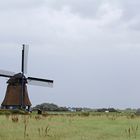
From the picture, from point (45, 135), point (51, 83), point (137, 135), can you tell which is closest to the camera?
point (45, 135)

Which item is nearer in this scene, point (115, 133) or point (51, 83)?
point (115, 133)

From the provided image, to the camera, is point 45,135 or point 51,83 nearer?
point 45,135

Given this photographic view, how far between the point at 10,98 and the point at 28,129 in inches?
1889

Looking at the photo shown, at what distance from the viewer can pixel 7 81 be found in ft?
210

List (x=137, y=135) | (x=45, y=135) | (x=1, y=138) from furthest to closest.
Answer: (x=137, y=135)
(x=45, y=135)
(x=1, y=138)

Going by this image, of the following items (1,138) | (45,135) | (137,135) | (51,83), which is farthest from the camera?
(51,83)

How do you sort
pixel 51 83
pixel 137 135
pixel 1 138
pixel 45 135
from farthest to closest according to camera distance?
pixel 51 83, pixel 137 135, pixel 45 135, pixel 1 138

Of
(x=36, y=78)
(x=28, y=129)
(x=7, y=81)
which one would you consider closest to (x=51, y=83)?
(x=36, y=78)

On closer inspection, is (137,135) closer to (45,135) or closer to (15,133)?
(45,135)

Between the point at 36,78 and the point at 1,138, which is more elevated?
the point at 36,78

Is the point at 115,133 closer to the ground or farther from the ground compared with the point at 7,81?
closer to the ground

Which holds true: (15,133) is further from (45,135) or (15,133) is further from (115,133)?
(115,133)

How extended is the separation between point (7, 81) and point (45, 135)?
49.3 meters

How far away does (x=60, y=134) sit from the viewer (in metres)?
16.2
